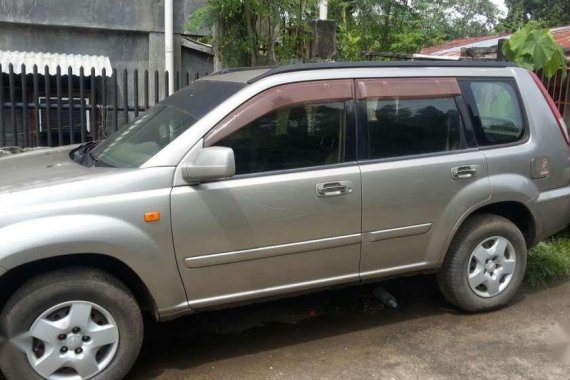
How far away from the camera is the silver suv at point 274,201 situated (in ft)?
10.1

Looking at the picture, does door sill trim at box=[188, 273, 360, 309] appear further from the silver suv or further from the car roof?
the car roof

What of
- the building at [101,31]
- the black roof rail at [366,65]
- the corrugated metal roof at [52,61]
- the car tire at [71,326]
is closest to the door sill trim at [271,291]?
the car tire at [71,326]

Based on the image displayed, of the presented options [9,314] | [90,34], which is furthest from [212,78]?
[90,34]

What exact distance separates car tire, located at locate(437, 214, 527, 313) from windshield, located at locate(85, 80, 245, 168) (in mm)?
2009

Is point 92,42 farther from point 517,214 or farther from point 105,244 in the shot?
point 517,214

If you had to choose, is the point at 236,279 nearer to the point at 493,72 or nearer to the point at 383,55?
the point at 493,72

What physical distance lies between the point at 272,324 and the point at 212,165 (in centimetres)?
160

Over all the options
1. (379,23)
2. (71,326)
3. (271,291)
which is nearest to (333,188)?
(271,291)

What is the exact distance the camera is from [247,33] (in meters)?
6.14

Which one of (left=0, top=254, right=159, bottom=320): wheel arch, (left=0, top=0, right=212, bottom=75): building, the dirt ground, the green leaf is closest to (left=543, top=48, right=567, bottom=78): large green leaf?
the green leaf

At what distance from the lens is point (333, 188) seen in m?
3.66

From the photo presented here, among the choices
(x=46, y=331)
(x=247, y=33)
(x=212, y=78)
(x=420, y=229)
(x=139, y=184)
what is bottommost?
(x=46, y=331)

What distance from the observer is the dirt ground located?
11.9 ft

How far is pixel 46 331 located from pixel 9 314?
21 centimetres
